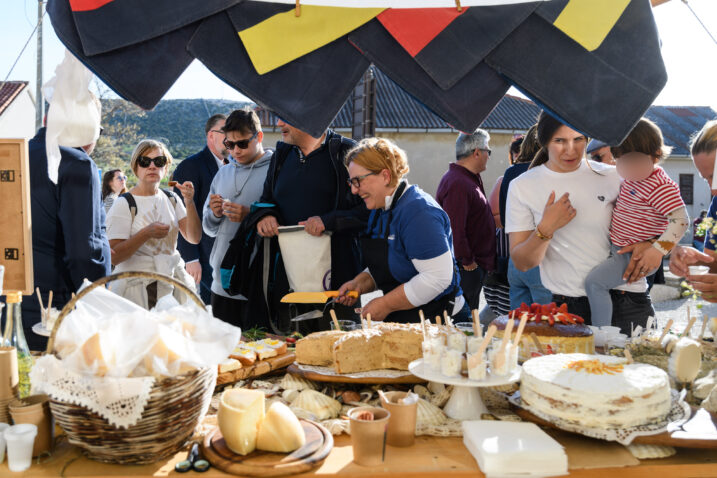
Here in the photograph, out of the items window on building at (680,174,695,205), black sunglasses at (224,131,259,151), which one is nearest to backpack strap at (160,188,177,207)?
black sunglasses at (224,131,259,151)

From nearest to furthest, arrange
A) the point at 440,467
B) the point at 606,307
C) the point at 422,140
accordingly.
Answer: the point at 440,467
the point at 606,307
the point at 422,140

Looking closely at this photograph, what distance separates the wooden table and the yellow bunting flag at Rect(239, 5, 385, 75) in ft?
4.46

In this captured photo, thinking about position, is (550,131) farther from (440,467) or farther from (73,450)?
(73,450)

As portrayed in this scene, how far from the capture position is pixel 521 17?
2182 mm

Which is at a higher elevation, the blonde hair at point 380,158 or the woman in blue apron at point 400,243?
the blonde hair at point 380,158

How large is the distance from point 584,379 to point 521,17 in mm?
1341

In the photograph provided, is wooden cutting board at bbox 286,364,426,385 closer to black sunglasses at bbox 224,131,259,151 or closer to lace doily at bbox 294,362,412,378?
lace doily at bbox 294,362,412,378

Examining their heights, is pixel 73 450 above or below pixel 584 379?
below

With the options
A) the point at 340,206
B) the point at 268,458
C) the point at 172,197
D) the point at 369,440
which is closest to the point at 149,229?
the point at 172,197

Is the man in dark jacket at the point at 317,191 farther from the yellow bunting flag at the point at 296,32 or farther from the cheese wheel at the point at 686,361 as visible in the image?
the cheese wheel at the point at 686,361

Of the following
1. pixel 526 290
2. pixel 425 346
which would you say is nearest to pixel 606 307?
pixel 526 290

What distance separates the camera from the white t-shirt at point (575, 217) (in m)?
2.93

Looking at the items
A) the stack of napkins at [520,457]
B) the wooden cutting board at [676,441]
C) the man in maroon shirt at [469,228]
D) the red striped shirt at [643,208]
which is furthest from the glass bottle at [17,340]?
the man in maroon shirt at [469,228]

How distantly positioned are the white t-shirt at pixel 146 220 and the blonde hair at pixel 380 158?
188 cm
